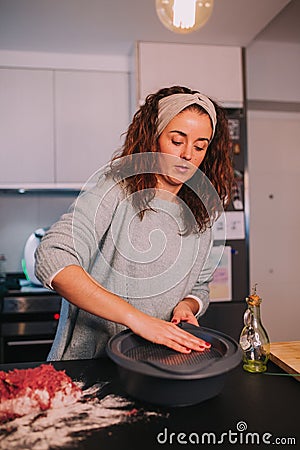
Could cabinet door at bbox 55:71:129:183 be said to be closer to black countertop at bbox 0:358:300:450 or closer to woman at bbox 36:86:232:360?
woman at bbox 36:86:232:360

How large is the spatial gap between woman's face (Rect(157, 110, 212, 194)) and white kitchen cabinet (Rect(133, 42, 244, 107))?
1.42 meters

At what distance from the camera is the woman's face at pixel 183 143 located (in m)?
0.99

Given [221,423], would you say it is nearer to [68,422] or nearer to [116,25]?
[68,422]

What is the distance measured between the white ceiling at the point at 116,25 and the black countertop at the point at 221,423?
1665 mm

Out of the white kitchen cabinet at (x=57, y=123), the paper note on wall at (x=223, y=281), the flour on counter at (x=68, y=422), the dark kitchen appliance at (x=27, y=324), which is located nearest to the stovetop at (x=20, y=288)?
the dark kitchen appliance at (x=27, y=324)

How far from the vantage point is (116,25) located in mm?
2191

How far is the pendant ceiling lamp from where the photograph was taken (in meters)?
1.33

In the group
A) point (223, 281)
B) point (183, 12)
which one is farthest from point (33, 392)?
point (223, 281)

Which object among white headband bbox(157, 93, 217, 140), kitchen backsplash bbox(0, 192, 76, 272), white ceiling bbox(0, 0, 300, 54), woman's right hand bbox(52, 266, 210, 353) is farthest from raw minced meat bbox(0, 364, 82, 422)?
kitchen backsplash bbox(0, 192, 76, 272)

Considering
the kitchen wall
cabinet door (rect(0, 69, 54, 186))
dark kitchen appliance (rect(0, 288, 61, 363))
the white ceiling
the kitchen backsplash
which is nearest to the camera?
the kitchen wall

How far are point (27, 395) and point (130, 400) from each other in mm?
172

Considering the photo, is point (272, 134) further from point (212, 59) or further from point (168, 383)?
point (168, 383)

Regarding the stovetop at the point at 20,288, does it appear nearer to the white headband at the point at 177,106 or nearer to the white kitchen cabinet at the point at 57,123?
the white kitchen cabinet at the point at 57,123

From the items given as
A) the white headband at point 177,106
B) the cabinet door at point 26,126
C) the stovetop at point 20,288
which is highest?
the cabinet door at point 26,126
